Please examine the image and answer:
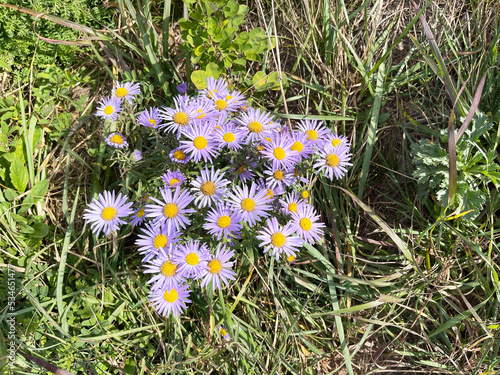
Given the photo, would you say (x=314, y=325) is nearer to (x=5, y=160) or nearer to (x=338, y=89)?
(x=338, y=89)

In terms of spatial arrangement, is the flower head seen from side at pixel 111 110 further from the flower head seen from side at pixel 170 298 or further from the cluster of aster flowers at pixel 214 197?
the flower head seen from side at pixel 170 298

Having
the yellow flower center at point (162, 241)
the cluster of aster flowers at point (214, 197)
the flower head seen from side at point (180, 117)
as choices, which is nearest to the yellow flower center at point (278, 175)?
the cluster of aster flowers at point (214, 197)

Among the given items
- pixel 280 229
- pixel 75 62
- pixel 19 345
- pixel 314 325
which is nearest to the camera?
pixel 280 229

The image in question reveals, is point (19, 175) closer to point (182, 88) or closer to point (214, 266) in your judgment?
point (182, 88)

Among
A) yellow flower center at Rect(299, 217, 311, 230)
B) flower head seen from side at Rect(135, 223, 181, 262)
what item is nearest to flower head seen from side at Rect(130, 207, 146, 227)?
flower head seen from side at Rect(135, 223, 181, 262)

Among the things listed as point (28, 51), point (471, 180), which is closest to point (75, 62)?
point (28, 51)

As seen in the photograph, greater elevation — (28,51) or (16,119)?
(28,51)

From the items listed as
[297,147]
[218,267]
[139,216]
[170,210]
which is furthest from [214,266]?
[297,147]

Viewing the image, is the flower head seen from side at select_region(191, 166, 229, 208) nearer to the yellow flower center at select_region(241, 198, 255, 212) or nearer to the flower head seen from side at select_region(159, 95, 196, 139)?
the yellow flower center at select_region(241, 198, 255, 212)
